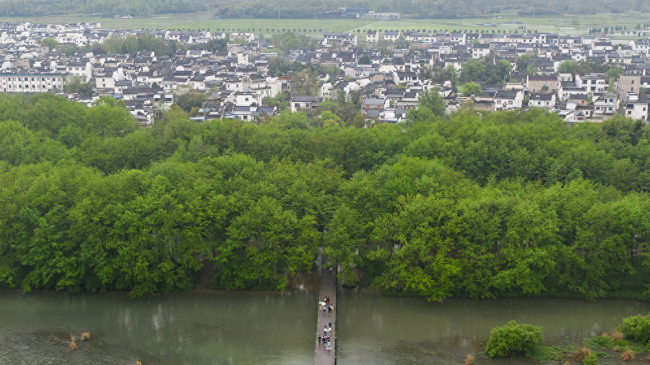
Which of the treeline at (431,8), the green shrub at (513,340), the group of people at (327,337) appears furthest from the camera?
the treeline at (431,8)

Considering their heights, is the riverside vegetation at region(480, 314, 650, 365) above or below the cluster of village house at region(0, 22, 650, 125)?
below

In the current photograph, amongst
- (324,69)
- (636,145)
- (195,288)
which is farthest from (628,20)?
(195,288)

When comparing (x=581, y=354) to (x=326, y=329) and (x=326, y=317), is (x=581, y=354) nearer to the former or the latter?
(x=326, y=329)

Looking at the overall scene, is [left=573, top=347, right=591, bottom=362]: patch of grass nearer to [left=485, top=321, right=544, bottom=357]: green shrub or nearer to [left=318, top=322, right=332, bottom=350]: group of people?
[left=485, top=321, right=544, bottom=357]: green shrub

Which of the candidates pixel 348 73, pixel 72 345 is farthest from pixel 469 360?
pixel 348 73

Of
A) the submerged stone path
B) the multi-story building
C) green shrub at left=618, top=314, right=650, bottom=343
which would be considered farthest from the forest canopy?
green shrub at left=618, top=314, right=650, bottom=343

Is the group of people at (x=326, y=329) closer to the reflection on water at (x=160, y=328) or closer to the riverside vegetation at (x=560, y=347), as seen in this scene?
the reflection on water at (x=160, y=328)

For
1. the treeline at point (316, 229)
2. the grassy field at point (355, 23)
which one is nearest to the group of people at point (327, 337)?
the treeline at point (316, 229)
